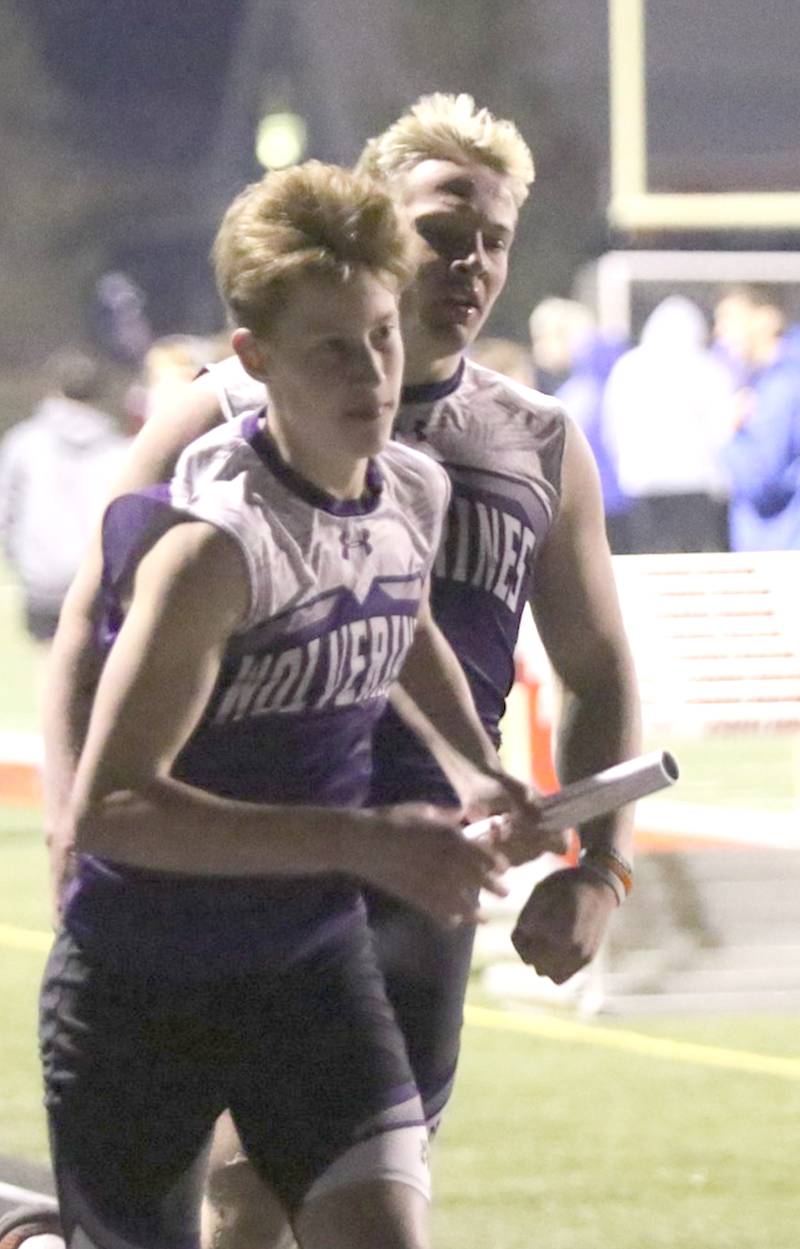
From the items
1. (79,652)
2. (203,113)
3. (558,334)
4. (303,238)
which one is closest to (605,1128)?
(79,652)

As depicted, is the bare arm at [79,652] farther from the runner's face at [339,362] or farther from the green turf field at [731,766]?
the green turf field at [731,766]

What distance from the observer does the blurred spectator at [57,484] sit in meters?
12.6

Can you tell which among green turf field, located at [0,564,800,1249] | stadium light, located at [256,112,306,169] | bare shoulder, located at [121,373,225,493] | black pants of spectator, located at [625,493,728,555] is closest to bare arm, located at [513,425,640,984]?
bare shoulder, located at [121,373,225,493]

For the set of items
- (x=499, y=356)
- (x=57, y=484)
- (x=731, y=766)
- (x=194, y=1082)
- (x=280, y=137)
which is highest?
(x=194, y=1082)

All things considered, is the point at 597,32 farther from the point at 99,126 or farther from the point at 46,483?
the point at 46,483

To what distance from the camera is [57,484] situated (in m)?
12.8

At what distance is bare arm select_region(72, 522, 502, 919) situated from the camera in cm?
311

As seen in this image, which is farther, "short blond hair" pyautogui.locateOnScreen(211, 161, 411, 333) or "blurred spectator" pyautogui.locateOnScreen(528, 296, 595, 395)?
"blurred spectator" pyautogui.locateOnScreen(528, 296, 595, 395)

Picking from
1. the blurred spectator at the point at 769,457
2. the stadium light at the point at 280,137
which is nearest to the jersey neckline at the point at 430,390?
the blurred spectator at the point at 769,457

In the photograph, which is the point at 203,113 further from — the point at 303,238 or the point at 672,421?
the point at 303,238

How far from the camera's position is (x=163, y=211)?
61.0 metres

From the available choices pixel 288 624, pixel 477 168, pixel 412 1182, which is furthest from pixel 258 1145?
pixel 477 168

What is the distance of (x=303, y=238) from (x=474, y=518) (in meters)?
0.74

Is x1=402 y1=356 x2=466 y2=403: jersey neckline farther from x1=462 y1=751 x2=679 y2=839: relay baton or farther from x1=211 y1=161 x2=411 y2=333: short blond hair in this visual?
x1=462 y1=751 x2=679 y2=839: relay baton
